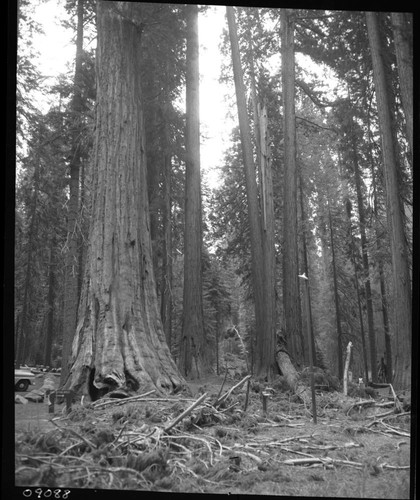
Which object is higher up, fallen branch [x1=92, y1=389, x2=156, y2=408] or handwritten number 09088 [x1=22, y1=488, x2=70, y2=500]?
fallen branch [x1=92, y1=389, x2=156, y2=408]

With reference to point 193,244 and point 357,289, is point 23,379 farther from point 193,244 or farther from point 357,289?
point 193,244

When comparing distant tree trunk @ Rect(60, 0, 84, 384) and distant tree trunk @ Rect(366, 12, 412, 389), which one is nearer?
distant tree trunk @ Rect(60, 0, 84, 384)

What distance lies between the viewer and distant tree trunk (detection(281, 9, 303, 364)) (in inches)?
229

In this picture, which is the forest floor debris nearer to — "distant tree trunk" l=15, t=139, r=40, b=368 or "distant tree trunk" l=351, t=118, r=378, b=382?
"distant tree trunk" l=15, t=139, r=40, b=368

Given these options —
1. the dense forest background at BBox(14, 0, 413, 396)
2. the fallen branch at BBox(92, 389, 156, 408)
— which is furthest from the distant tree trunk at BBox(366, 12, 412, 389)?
the fallen branch at BBox(92, 389, 156, 408)

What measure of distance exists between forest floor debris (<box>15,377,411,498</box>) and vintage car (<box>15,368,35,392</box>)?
15 centimetres

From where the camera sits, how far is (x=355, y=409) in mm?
3309

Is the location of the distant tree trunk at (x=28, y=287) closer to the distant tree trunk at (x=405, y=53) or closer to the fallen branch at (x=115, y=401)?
the fallen branch at (x=115, y=401)

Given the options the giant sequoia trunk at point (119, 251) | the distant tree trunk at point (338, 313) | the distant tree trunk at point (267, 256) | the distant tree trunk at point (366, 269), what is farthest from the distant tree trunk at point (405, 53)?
the distant tree trunk at point (267, 256)

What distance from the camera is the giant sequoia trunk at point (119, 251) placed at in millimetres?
3094

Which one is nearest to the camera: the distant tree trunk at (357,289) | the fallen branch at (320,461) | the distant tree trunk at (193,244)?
the fallen branch at (320,461)

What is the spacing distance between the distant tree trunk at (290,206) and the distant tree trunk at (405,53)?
2.11 m

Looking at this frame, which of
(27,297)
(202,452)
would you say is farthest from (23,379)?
(202,452)
